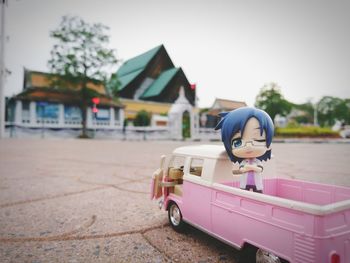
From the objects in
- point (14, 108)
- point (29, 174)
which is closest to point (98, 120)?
point (14, 108)

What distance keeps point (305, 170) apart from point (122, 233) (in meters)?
4.47

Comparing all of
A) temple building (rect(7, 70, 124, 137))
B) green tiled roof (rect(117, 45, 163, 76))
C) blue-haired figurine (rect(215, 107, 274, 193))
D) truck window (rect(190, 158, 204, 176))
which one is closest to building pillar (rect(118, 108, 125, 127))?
temple building (rect(7, 70, 124, 137))

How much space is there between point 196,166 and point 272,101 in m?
0.81

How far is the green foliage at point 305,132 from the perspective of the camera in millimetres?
2002

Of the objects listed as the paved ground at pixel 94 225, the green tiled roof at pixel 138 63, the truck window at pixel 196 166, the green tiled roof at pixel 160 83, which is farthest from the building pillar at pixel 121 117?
the truck window at pixel 196 166

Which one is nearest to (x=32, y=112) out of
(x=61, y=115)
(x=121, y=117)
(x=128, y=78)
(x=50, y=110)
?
(x=50, y=110)

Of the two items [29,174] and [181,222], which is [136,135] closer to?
[29,174]

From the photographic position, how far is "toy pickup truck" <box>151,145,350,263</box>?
3.88ft

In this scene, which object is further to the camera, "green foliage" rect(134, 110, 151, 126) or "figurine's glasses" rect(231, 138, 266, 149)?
"green foliage" rect(134, 110, 151, 126)

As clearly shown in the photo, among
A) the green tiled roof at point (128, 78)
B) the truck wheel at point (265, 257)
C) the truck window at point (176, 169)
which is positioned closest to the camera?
the truck wheel at point (265, 257)

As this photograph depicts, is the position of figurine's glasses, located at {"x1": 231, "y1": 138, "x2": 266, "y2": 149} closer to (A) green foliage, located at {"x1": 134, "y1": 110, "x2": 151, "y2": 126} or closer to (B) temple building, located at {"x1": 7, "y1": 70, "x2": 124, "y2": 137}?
(B) temple building, located at {"x1": 7, "y1": 70, "x2": 124, "y2": 137}

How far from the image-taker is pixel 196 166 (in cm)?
212

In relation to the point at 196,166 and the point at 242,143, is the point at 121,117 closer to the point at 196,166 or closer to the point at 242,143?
the point at 196,166

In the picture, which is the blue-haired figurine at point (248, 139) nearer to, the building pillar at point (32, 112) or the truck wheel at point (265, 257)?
the truck wheel at point (265, 257)
